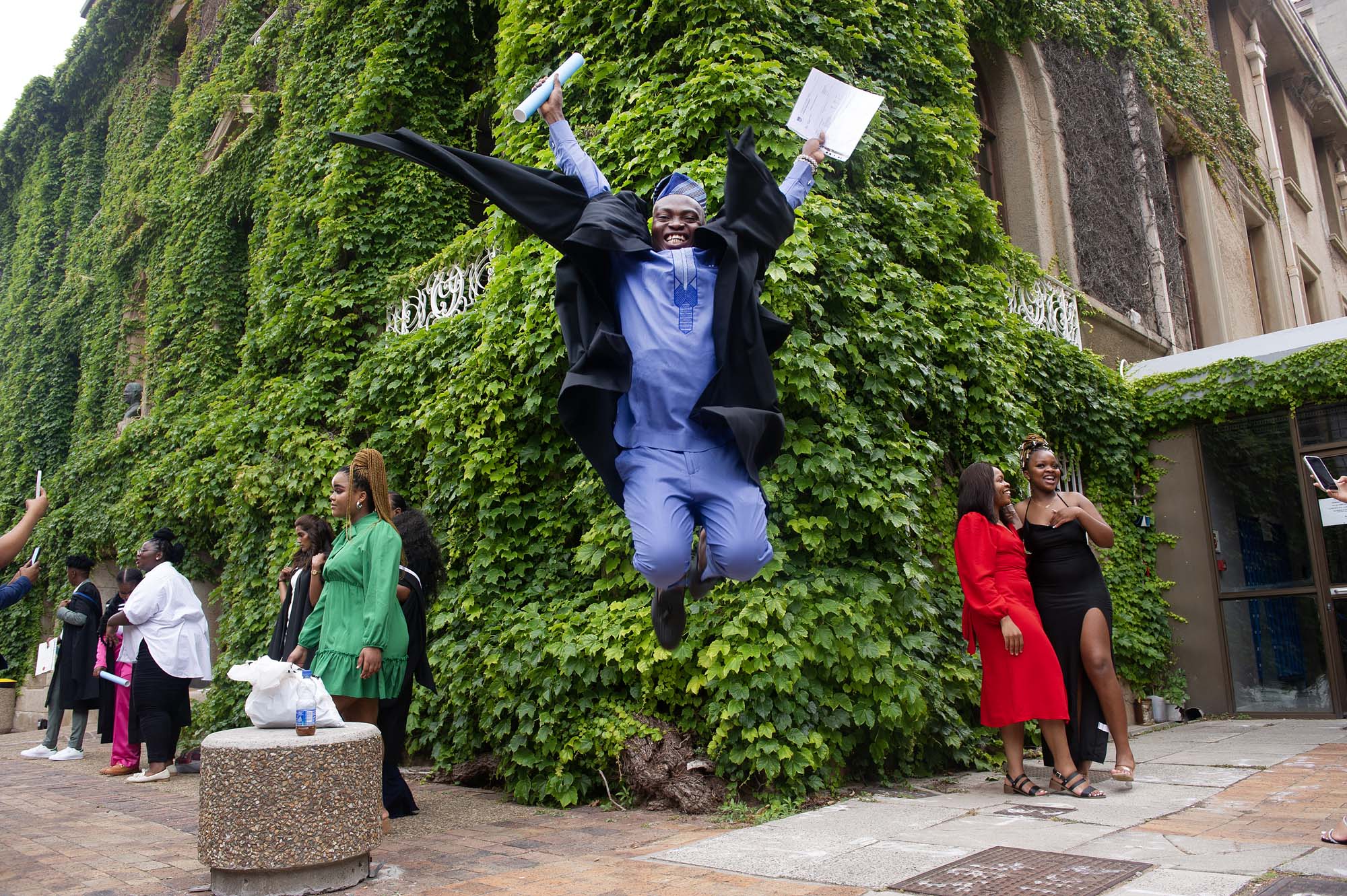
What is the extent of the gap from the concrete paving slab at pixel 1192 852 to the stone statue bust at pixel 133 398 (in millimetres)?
15567

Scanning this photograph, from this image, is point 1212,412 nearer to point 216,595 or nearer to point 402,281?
point 402,281

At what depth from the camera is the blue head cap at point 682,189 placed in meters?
4.10

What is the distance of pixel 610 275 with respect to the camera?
397cm

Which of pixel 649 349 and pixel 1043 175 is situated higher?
pixel 1043 175

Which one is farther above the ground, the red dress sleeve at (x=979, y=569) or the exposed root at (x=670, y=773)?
the red dress sleeve at (x=979, y=569)

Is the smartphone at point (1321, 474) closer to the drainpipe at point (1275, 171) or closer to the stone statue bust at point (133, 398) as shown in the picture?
the stone statue bust at point (133, 398)

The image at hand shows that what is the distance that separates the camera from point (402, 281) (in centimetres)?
996

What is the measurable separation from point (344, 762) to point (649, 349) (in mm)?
2305

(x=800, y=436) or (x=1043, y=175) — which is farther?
(x=1043, y=175)

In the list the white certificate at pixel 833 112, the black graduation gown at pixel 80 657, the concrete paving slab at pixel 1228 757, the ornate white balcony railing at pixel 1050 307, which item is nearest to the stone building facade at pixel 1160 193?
the ornate white balcony railing at pixel 1050 307

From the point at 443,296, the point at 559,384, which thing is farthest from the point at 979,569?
the point at 443,296

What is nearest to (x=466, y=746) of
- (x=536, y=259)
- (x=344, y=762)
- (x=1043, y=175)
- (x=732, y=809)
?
(x=732, y=809)

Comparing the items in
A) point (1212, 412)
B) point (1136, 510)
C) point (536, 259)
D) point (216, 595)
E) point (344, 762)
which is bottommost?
point (344, 762)

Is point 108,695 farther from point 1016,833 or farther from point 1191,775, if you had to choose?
point 1191,775
